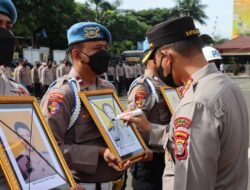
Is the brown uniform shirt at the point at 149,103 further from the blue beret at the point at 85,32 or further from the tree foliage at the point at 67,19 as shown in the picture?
the tree foliage at the point at 67,19

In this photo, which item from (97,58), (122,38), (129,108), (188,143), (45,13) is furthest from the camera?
(122,38)

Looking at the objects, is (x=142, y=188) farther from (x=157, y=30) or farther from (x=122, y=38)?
(x=122, y=38)

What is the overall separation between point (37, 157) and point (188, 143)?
67 cm

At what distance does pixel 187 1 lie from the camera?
54156 mm

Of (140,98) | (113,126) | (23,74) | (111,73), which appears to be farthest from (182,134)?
(111,73)

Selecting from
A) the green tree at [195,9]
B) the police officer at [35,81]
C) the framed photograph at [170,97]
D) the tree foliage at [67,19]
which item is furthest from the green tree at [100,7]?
the framed photograph at [170,97]

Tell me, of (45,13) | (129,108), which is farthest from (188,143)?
(45,13)

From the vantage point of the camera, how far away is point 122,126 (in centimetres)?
279

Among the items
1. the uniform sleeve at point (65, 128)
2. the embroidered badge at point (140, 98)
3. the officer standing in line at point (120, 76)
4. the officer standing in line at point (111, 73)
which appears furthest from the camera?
the officer standing in line at point (120, 76)

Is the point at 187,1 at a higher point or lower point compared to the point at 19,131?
higher

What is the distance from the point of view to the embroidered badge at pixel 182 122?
6.12 ft

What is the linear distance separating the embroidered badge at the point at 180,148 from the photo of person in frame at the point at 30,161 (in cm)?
57

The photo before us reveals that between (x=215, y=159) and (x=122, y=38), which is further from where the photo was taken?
(x=122, y=38)

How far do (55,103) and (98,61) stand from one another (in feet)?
1.59
